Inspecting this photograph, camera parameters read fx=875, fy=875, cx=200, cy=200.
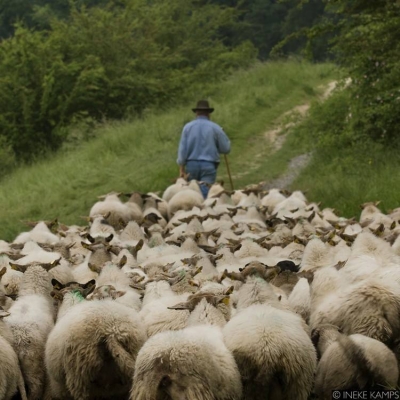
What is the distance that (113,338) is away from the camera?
546 cm

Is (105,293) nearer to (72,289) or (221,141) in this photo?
(72,289)

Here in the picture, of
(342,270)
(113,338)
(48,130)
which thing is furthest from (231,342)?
(48,130)

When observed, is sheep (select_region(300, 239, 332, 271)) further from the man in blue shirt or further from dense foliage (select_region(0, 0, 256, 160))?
dense foliage (select_region(0, 0, 256, 160))

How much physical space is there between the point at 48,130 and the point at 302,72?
8.81 m

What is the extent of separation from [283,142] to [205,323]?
1612 centimetres

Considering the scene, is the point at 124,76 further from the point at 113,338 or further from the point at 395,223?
the point at 113,338

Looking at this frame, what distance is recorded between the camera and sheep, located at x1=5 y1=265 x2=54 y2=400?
5.79 meters

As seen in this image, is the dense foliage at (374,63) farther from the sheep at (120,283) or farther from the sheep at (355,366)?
the sheep at (355,366)

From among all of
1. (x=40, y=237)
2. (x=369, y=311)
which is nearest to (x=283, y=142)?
(x=40, y=237)

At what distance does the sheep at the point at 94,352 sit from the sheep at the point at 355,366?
119 centimetres

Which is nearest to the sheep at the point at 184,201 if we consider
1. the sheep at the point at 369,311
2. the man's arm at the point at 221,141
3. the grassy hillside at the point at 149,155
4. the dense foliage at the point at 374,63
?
the man's arm at the point at 221,141

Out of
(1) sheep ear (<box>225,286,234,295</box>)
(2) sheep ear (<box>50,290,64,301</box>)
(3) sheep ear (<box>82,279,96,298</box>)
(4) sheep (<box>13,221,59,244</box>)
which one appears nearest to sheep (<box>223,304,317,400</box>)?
(1) sheep ear (<box>225,286,234,295</box>)

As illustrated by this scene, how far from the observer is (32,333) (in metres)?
5.95

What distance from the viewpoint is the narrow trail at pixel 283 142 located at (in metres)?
17.5
